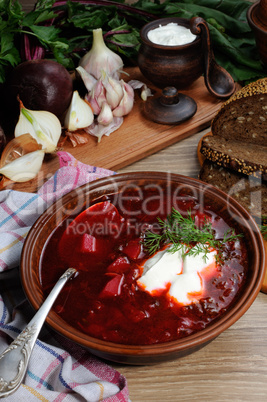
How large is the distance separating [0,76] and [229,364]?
215 centimetres

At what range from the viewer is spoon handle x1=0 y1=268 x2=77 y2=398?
1.30m

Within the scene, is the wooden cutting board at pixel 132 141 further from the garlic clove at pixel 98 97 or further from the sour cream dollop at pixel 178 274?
the sour cream dollop at pixel 178 274

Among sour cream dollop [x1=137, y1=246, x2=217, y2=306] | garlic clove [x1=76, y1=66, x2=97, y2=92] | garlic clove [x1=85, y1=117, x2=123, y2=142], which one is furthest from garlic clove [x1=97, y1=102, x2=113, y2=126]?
sour cream dollop [x1=137, y1=246, x2=217, y2=306]

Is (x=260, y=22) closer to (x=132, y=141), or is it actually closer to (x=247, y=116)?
(x=247, y=116)

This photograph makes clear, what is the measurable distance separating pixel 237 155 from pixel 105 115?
0.92m

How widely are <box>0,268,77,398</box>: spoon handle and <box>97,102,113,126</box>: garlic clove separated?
61.1 inches

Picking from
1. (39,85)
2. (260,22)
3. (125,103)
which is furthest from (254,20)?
(39,85)

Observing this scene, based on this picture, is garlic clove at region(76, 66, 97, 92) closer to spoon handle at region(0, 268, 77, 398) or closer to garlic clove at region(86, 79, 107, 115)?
garlic clove at region(86, 79, 107, 115)

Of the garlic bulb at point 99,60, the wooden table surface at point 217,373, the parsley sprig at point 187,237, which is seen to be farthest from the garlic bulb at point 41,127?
the wooden table surface at point 217,373

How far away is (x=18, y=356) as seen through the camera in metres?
1.37

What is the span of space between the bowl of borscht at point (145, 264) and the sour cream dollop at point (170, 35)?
4.24 ft

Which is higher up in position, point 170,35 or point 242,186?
point 170,35

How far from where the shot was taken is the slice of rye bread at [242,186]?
219 centimetres

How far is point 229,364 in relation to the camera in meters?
1.64
